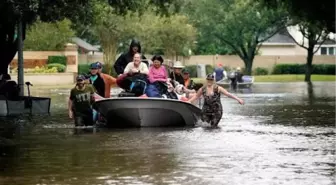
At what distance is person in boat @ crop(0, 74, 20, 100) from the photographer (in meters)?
24.5

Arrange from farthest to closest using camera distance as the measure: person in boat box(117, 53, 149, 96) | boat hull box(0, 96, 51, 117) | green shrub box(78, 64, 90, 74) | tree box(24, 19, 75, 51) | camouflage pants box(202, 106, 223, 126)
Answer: green shrub box(78, 64, 90, 74) < tree box(24, 19, 75, 51) < boat hull box(0, 96, 51, 117) < camouflage pants box(202, 106, 223, 126) < person in boat box(117, 53, 149, 96)

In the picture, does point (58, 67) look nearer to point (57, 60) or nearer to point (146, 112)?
point (57, 60)

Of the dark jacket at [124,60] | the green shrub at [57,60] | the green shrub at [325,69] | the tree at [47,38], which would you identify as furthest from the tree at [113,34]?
the dark jacket at [124,60]

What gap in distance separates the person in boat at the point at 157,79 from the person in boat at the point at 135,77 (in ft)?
0.38

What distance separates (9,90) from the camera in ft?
80.9

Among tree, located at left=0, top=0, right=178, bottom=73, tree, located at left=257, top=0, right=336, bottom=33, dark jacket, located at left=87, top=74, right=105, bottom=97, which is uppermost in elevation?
tree, located at left=257, top=0, right=336, bottom=33

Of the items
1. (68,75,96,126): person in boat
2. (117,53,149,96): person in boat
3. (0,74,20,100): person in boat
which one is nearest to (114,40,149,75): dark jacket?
(117,53,149,96): person in boat

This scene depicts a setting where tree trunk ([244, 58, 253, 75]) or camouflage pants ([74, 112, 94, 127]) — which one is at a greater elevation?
tree trunk ([244, 58, 253, 75])

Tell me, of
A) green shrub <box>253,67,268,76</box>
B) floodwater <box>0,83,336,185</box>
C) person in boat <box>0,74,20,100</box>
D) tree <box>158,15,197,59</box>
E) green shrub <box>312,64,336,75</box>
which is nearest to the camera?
floodwater <box>0,83,336,185</box>

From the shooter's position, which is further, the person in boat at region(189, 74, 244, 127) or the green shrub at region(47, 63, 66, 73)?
the green shrub at region(47, 63, 66, 73)

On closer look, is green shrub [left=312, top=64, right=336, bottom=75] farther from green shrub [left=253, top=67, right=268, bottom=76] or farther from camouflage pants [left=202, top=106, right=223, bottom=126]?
camouflage pants [left=202, top=106, right=223, bottom=126]

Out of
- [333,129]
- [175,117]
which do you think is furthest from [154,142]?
[333,129]

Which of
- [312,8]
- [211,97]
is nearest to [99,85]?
[211,97]

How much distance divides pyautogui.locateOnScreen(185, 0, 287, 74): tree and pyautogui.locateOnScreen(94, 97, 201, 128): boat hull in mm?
47998
